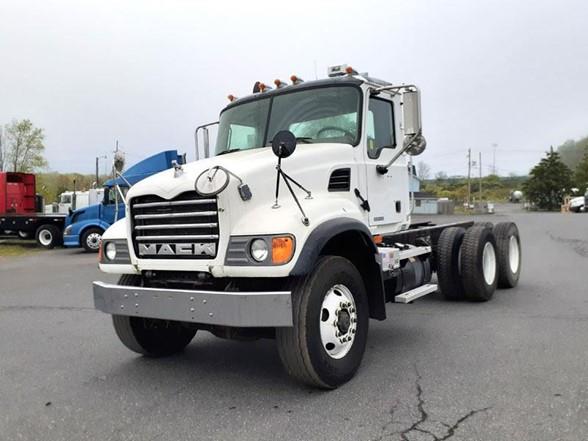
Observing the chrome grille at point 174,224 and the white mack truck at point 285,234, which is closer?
the white mack truck at point 285,234

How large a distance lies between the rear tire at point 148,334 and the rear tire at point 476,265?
3.81 metres

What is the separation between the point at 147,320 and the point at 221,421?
5.30 ft

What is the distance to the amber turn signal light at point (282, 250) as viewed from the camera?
3.87 m

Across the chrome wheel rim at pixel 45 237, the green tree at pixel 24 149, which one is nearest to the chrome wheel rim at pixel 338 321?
the chrome wheel rim at pixel 45 237

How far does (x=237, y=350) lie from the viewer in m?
5.56

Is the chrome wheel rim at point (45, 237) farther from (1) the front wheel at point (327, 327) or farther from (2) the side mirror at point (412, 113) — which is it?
(1) the front wheel at point (327, 327)

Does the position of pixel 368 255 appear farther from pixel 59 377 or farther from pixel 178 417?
pixel 59 377

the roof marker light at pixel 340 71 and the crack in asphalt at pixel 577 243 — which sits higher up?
the roof marker light at pixel 340 71

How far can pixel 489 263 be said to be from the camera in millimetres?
7980

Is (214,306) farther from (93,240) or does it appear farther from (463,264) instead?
(93,240)

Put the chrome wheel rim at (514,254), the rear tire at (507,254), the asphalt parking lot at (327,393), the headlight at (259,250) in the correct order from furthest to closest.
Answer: the chrome wheel rim at (514,254), the rear tire at (507,254), the headlight at (259,250), the asphalt parking lot at (327,393)

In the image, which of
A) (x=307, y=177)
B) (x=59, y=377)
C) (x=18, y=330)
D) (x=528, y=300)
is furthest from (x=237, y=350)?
Result: (x=528, y=300)

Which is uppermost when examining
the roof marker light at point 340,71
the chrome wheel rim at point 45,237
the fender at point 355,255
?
the roof marker light at point 340,71

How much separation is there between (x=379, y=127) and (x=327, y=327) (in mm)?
2457
